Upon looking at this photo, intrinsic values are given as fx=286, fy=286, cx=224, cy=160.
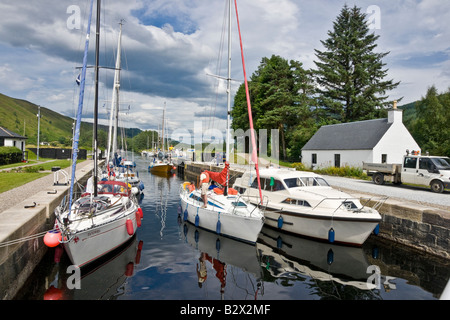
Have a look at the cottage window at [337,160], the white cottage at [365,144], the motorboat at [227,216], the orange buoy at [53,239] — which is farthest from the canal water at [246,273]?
the cottage window at [337,160]

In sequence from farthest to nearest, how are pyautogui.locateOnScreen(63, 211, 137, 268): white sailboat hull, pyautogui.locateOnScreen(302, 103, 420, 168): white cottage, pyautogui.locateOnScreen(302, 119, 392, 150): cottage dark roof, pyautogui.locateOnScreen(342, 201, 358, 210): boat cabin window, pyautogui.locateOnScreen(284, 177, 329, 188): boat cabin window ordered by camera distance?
pyautogui.locateOnScreen(302, 119, 392, 150): cottage dark roof
pyautogui.locateOnScreen(302, 103, 420, 168): white cottage
pyautogui.locateOnScreen(284, 177, 329, 188): boat cabin window
pyautogui.locateOnScreen(342, 201, 358, 210): boat cabin window
pyautogui.locateOnScreen(63, 211, 137, 268): white sailboat hull

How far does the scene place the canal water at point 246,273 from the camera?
775 cm

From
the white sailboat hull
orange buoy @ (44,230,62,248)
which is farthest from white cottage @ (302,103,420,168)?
orange buoy @ (44,230,62,248)

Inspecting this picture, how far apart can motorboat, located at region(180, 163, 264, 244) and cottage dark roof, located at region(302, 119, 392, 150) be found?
2062 centimetres

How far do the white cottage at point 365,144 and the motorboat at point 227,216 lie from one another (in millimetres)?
20199

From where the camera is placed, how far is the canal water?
7746 mm

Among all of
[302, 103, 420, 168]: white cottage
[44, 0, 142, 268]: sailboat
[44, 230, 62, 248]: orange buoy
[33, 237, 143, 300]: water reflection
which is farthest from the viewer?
[302, 103, 420, 168]: white cottage

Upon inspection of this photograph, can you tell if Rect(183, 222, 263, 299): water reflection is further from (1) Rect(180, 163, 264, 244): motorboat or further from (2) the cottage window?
(2) the cottage window

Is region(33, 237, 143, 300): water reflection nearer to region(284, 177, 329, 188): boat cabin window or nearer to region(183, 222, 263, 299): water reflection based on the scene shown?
region(183, 222, 263, 299): water reflection

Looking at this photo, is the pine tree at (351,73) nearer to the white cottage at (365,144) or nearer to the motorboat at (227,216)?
the white cottage at (365,144)

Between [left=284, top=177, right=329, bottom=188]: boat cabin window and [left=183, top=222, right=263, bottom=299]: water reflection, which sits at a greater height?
[left=284, top=177, right=329, bottom=188]: boat cabin window

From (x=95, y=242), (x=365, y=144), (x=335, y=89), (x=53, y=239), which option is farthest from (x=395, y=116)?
(x=53, y=239)

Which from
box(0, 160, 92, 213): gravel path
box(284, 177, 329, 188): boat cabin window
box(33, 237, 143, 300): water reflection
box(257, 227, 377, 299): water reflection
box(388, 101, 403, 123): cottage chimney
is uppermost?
box(388, 101, 403, 123): cottage chimney

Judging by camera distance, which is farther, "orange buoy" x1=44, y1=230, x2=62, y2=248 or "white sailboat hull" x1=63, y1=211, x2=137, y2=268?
"white sailboat hull" x1=63, y1=211, x2=137, y2=268
